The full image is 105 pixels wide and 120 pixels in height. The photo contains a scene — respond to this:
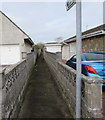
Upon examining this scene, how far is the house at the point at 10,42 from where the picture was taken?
1355cm

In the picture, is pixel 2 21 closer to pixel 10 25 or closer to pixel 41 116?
pixel 10 25

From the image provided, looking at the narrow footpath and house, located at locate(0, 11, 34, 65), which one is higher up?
house, located at locate(0, 11, 34, 65)

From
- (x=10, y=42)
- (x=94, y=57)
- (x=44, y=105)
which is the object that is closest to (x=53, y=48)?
(x=10, y=42)

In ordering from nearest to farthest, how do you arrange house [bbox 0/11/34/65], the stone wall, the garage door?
the stone wall → house [bbox 0/11/34/65] → the garage door

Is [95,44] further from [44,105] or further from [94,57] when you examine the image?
[44,105]

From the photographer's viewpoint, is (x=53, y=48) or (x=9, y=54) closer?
(x=9, y=54)

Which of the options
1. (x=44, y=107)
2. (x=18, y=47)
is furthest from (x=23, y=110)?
(x=18, y=47)

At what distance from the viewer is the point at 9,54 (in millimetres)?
13805

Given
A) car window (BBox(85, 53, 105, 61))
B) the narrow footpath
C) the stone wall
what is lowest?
the narrow footpath

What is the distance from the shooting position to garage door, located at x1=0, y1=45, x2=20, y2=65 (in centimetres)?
1371

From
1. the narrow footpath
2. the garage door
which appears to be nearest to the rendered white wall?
the garage door

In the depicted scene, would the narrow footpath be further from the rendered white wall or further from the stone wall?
the rendered white wall

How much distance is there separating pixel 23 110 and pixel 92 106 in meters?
2.38

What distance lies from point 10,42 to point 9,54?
124 centimetres
